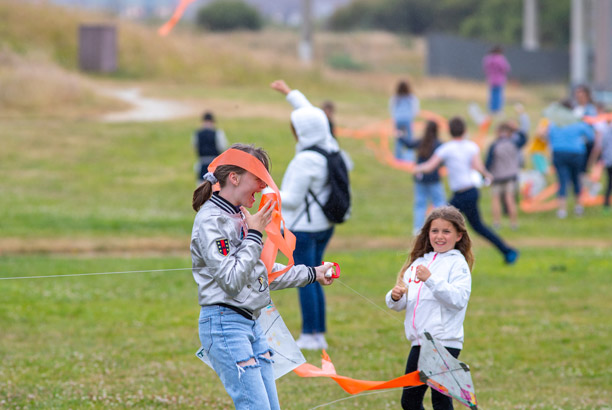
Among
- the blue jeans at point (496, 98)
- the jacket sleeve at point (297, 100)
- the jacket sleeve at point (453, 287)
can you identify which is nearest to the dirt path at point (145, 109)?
the blue jeans at point (496, 98)

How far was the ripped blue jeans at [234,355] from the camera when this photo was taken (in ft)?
14.3

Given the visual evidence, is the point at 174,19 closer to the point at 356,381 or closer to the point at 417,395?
the point at 356,381

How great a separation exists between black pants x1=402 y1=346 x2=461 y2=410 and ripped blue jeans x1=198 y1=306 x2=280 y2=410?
3.30 ft

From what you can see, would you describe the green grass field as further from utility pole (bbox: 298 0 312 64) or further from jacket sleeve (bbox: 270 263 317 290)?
utility pole (bbox: 298 0 312 64)

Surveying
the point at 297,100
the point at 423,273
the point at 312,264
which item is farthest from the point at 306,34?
the point at 423,273

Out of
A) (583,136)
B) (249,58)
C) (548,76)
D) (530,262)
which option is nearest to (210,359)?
(530,262)

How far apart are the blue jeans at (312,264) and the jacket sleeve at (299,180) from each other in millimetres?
336

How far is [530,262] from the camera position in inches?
492

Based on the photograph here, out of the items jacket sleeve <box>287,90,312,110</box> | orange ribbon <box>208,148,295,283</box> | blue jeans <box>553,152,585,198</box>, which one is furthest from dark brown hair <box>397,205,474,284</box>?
blue jeans <box>553,152,585,198</box>

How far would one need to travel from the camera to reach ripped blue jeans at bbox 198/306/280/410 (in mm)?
4363

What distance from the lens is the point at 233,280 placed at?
168 inches

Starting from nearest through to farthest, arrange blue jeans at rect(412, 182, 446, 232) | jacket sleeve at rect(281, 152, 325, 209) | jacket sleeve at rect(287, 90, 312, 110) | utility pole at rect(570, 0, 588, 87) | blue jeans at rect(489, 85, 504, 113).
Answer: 1. jacket sleeve at rect(281, 152, 325, 209)
2. jacket sleeve at rect(287, 90, 312, 110)
3. blue jeans at rect(412, 182, 446, 232)
4. blue jeans at rect(489, 85, 504, 113)
5. utility pole at rect(570, 0, 588, 87)

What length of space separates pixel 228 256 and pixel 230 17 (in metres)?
63.4

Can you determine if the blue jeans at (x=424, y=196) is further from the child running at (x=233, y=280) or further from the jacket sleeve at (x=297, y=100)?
the child running at (x=233, y=280)
